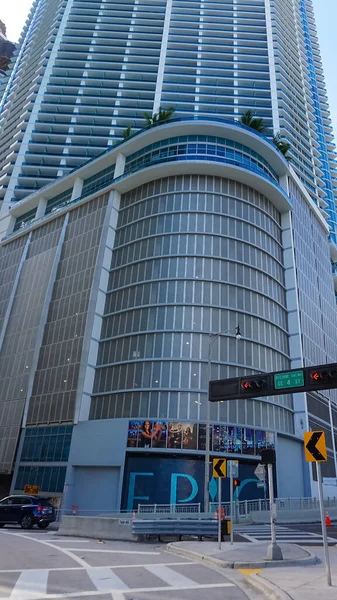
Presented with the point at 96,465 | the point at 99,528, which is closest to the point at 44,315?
the point at 96,465

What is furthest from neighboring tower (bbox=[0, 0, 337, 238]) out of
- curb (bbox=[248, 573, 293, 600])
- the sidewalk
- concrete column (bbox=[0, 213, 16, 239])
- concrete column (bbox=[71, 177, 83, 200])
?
curb (bbox=[248, 573, 293, 600])

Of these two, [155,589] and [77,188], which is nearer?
[155,589]

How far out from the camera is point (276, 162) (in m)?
54.4

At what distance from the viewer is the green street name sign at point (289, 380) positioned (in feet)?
54.0

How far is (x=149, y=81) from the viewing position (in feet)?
295

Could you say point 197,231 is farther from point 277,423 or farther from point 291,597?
point 291,597

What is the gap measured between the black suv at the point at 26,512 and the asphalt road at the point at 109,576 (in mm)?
9053

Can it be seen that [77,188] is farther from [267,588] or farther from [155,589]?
[267,588]

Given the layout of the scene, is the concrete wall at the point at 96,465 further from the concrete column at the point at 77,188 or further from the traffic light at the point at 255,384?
the concrete column at the point at 77,188

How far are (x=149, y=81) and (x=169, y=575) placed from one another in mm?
94744

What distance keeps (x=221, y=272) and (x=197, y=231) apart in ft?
16.4

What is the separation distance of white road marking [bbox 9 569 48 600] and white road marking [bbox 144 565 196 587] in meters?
2.44

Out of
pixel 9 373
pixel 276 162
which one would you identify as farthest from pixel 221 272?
pixel 9 373

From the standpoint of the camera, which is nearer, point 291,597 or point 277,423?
point 291,597
